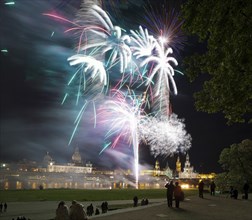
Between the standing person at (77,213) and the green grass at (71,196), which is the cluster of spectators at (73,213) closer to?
the standing person at (77,213)

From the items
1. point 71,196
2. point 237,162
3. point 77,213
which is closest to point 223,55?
point 77,213

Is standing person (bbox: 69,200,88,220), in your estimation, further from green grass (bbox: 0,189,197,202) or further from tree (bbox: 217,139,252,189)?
tree (bbox: 217,139,252,189)

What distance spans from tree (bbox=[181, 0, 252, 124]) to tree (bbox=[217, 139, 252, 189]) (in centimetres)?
3137

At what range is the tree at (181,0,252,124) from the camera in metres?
13.1

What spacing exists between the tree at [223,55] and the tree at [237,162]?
31.4m

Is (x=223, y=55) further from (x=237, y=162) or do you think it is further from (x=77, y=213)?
(x=237, y=162)

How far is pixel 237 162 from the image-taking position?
48.3m

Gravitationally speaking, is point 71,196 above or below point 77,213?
below

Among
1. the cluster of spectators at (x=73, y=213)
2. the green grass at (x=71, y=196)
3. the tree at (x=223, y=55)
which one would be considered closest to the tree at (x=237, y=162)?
the green grass at (x=71, y=196)

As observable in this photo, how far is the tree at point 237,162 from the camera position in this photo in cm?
4666

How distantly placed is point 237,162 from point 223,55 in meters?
35.5

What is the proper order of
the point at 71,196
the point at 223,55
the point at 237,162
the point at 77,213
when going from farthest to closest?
the point at 71,196
the point at 237,162
the point at 223,55
the point at 77,213

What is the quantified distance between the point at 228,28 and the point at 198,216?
7.90m

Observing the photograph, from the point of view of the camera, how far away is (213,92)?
16.4 m
